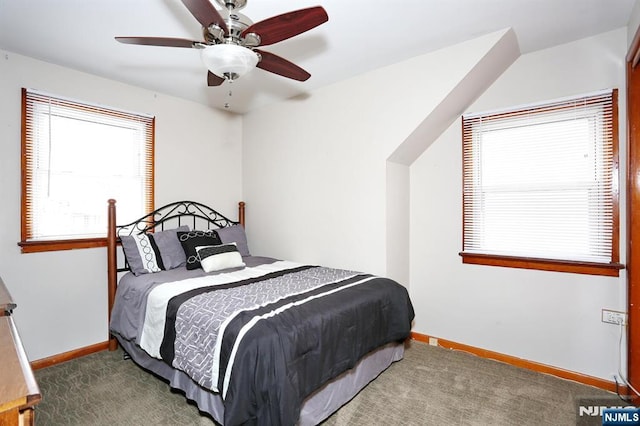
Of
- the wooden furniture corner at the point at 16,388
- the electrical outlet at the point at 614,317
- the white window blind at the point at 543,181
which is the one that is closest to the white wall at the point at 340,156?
the white window blind at the point at 543,181

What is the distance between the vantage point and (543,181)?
2.55m

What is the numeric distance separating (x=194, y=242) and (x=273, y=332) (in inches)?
68.0

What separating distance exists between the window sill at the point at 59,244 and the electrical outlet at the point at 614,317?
4161 millimetres

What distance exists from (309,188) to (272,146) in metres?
0.79

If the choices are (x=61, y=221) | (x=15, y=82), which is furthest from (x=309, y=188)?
(x=15, y=82)

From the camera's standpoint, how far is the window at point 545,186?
2.32 m

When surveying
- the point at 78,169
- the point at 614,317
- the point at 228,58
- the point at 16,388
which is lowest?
the point at 614,317

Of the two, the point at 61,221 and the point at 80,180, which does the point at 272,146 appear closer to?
the point at 80,180

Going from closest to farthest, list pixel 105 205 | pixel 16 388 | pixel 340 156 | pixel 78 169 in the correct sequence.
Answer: pixel 16 388 < pixel 78 169 < pixel 105 205 < pixel 340 156

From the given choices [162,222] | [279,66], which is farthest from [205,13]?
[162,222]

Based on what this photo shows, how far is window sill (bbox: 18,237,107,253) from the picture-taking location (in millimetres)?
2553

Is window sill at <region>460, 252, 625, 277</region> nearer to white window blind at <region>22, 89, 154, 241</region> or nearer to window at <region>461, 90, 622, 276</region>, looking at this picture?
window at <region>461, 90, 622, 276</region>

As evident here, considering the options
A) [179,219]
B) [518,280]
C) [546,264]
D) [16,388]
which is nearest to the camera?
[16,388]
